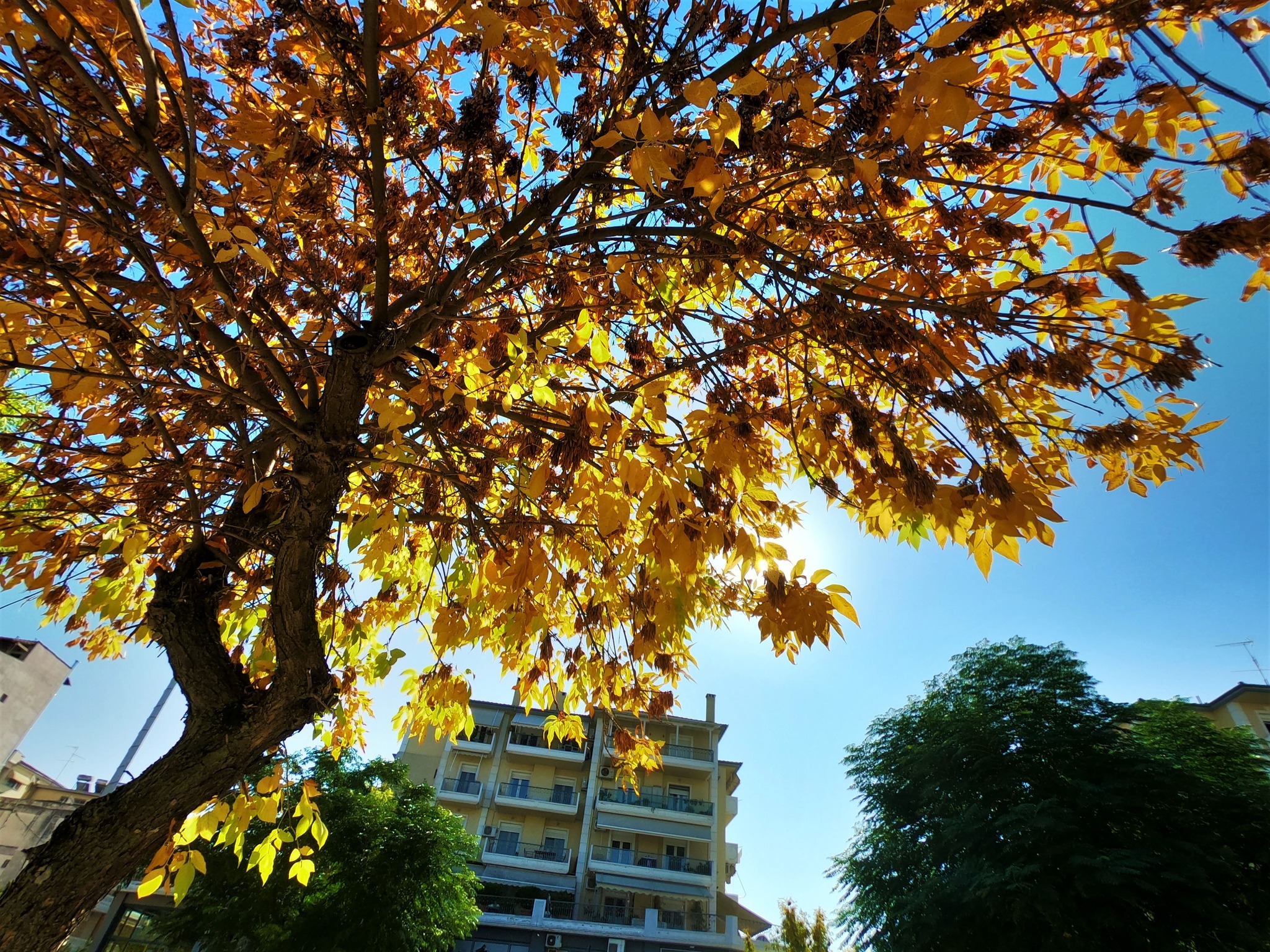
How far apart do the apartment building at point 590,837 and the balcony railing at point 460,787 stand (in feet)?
0.16

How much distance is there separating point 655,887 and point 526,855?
498 cm

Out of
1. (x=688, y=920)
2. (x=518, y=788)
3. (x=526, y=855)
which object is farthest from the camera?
(x=518, y=788)

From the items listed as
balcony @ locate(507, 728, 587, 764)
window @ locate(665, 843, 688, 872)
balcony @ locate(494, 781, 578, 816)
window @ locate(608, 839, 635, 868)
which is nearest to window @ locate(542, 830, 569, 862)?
balcony @ locate(494, 781, 578, 816)

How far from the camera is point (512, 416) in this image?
2.58m

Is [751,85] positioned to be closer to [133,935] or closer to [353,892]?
[353,892]

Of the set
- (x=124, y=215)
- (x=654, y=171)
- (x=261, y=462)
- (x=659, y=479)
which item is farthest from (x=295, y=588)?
(x=654, y=171)

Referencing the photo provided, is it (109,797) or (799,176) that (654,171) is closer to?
(799,176)

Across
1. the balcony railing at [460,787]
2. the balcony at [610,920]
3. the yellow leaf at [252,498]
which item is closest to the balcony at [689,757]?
the balcony at [610,920]

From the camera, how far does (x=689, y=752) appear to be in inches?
965

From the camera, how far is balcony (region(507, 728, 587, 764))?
959 inches

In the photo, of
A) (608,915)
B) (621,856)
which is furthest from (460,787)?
(608,915)

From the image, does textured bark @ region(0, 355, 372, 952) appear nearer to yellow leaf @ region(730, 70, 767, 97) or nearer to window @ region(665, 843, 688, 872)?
yellow leaf @ region(730, 70, 767, 97)

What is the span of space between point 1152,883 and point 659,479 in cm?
1095

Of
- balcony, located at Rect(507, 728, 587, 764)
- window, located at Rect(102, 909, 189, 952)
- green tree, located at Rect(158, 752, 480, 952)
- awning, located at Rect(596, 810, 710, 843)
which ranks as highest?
balcony, located at Rect(507, 728, 587, 764)
